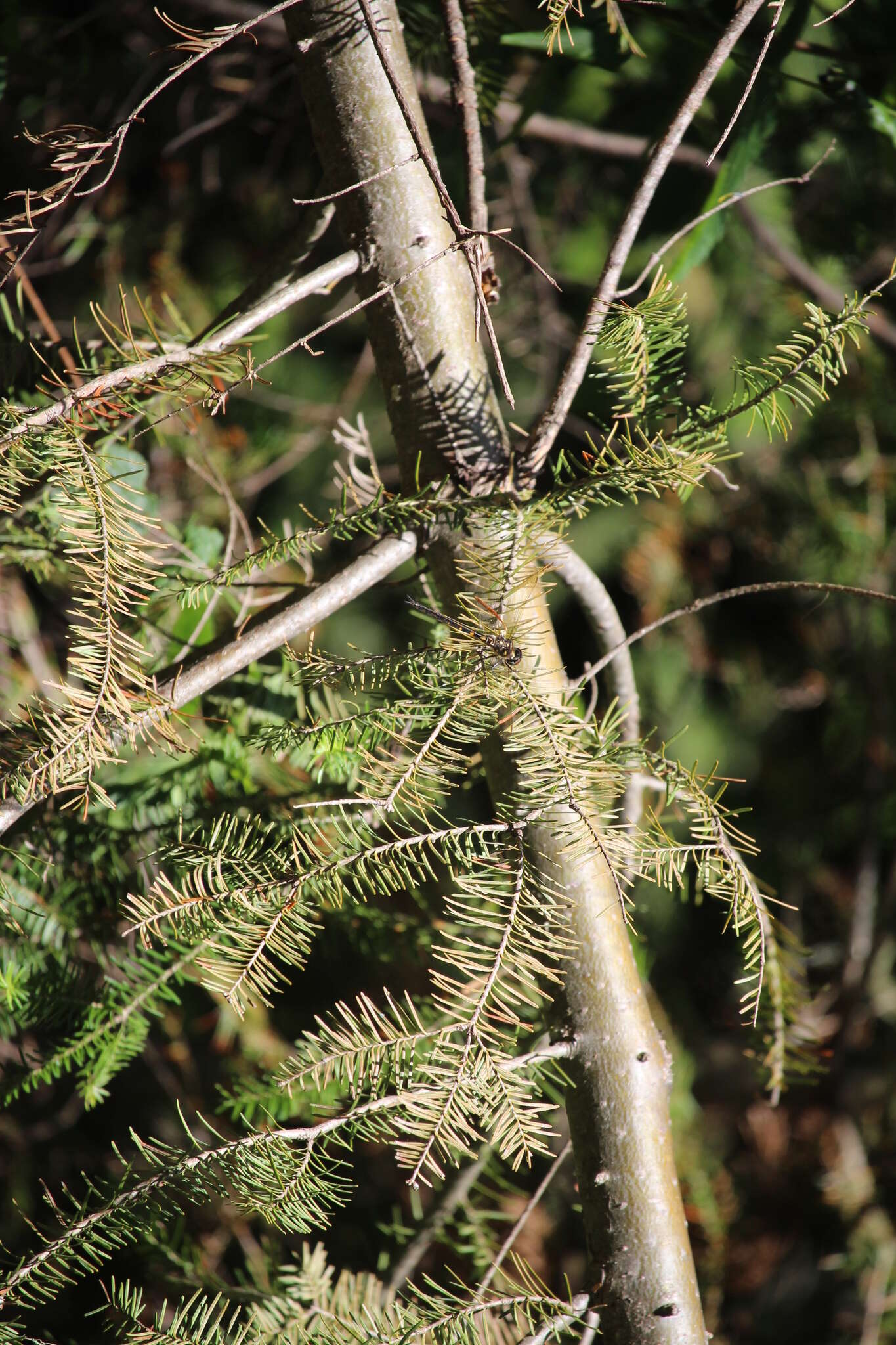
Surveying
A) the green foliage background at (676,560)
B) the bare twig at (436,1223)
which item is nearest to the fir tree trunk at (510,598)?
the bare twig at (436,1223)

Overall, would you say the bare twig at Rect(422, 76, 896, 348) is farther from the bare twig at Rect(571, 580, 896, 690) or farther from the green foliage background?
the bare twig at Rect(571, 580, 896, 690)

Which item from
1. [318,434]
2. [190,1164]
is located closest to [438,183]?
[190,1164]

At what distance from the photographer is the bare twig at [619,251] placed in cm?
30

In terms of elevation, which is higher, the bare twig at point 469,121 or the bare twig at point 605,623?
the bare twig at point 469,121

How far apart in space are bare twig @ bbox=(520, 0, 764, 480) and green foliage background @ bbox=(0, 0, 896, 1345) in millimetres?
260

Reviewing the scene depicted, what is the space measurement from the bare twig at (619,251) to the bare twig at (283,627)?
66 millimetres

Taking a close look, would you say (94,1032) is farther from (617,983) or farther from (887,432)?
(887,432)

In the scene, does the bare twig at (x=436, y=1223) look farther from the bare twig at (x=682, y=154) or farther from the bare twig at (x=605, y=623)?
the bare twig at (x=682, y=154)

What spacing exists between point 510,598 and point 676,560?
546 mm

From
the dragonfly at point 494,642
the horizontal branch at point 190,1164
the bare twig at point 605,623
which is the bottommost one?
the horizontal branch at point 190,1164

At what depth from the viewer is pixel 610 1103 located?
33 cm

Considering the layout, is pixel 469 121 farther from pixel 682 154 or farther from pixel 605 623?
pixel 682 154

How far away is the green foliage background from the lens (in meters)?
0.64

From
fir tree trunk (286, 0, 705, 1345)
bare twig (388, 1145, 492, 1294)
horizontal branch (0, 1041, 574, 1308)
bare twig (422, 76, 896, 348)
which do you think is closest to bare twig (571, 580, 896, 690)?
fir tree trunk (286, 0, 705, 1345)
